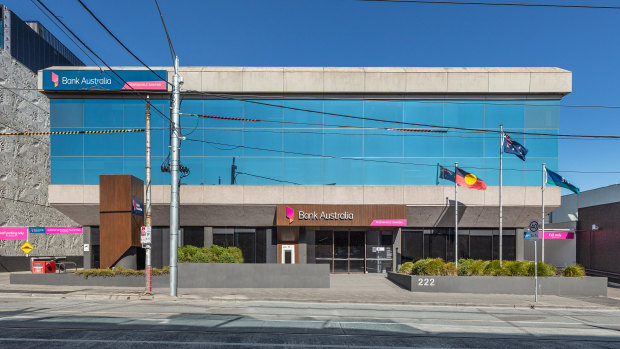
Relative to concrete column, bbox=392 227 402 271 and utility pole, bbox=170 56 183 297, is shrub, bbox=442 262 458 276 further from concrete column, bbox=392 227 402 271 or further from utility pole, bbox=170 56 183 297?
utility pole, bbox=170 56 183 297

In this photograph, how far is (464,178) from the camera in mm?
24750

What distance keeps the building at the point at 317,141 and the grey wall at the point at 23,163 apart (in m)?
9.05

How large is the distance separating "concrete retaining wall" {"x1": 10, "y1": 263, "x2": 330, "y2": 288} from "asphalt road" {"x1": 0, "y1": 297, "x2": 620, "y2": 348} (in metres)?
3.76

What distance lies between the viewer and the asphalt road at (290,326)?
30.8 feet

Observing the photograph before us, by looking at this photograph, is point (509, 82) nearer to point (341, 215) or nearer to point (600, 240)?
point (600, 240)

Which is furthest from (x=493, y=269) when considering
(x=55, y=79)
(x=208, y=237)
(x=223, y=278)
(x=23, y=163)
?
(x=23, y=163)

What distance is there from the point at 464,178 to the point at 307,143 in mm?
10350

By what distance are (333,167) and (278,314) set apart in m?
15.3

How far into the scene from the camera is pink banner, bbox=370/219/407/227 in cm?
2636

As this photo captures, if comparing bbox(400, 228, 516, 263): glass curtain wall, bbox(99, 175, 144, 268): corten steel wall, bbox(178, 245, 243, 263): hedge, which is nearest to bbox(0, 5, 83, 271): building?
bbox(99, 175, 144, 268): corten steel wall

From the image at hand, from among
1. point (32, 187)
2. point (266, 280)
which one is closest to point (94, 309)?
point (266, 280)

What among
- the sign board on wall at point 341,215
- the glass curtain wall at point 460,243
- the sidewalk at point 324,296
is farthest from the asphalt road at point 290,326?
the glass curtain wall at point 460,243

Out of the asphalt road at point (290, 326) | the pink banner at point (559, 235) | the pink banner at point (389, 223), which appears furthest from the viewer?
the pink banner at point (559, 235)

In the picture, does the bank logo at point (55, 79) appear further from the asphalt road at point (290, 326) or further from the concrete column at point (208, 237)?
the asphalt road at point (290, 326)
